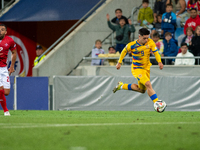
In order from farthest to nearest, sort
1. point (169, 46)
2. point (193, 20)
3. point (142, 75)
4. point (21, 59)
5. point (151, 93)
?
point (21, 59), point (193, 20), point (169, 46), point (142, 75), point (151, 93)

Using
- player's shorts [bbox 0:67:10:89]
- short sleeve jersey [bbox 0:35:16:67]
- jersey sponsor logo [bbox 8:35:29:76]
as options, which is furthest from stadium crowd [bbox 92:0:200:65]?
player's shorts [bbox 0:67:10:89]

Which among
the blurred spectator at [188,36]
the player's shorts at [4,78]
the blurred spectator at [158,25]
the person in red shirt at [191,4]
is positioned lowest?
the player's shorts at [4,78]

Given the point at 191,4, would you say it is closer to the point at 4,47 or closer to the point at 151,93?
the point at 151,93

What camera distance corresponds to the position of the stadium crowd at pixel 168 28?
53.5 feet

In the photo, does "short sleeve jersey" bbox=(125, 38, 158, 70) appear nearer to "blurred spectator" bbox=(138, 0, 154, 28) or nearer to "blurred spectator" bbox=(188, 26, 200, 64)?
"blurred spectator" bbox=(188, 26, 200, 64)

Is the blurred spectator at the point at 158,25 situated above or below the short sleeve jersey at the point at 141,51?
above

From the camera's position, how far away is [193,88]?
1491 cm

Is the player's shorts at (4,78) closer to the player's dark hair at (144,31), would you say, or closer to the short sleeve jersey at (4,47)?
the short sleeve jersey at (4,47)

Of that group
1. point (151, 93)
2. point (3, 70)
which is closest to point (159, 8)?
point (151, 93)

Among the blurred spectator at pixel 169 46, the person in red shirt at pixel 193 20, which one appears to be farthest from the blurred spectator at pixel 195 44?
the person in red shirt at pixel 193 20

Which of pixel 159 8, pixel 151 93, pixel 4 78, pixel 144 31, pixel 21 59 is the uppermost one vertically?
pixel 159 8

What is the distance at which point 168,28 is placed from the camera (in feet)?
56.8

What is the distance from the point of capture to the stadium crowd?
642 inches

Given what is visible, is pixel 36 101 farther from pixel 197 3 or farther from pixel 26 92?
pixel 197 3
